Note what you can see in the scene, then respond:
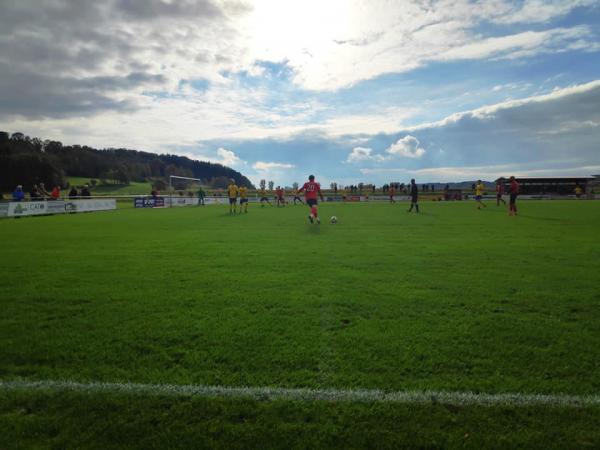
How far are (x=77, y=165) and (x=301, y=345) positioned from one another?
108 metres

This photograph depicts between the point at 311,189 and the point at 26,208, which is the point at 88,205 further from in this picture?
the point at 311,189

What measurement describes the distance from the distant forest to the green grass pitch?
227 feet

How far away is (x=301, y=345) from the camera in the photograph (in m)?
3.88

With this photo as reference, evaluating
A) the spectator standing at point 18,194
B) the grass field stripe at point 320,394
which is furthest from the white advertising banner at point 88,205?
the grass field stripe at point 320,394

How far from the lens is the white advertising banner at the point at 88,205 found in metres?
30.6

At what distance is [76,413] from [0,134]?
88.8 metres

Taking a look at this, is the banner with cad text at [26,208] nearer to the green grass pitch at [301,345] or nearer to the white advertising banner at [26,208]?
the white advertising banner at [26,208]

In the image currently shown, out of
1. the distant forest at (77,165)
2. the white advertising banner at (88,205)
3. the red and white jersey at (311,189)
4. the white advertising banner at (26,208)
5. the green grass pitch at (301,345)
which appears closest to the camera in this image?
the green grass pitch at (301,345)

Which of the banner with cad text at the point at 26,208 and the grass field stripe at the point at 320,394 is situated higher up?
the banner with cad text at the point at 26,208

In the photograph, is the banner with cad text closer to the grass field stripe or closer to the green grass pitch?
the green grass pitch

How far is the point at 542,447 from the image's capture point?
7.73 ft

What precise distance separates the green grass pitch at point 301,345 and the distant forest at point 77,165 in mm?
69205

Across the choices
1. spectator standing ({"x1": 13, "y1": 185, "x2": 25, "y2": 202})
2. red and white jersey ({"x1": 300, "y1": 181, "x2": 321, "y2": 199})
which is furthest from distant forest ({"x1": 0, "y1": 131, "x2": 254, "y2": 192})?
red and white jersey ({"x1": 300, "y1": 181, "x2": 321, "y2": 199})

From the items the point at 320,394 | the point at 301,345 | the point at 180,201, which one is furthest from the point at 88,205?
the point at 320,394
